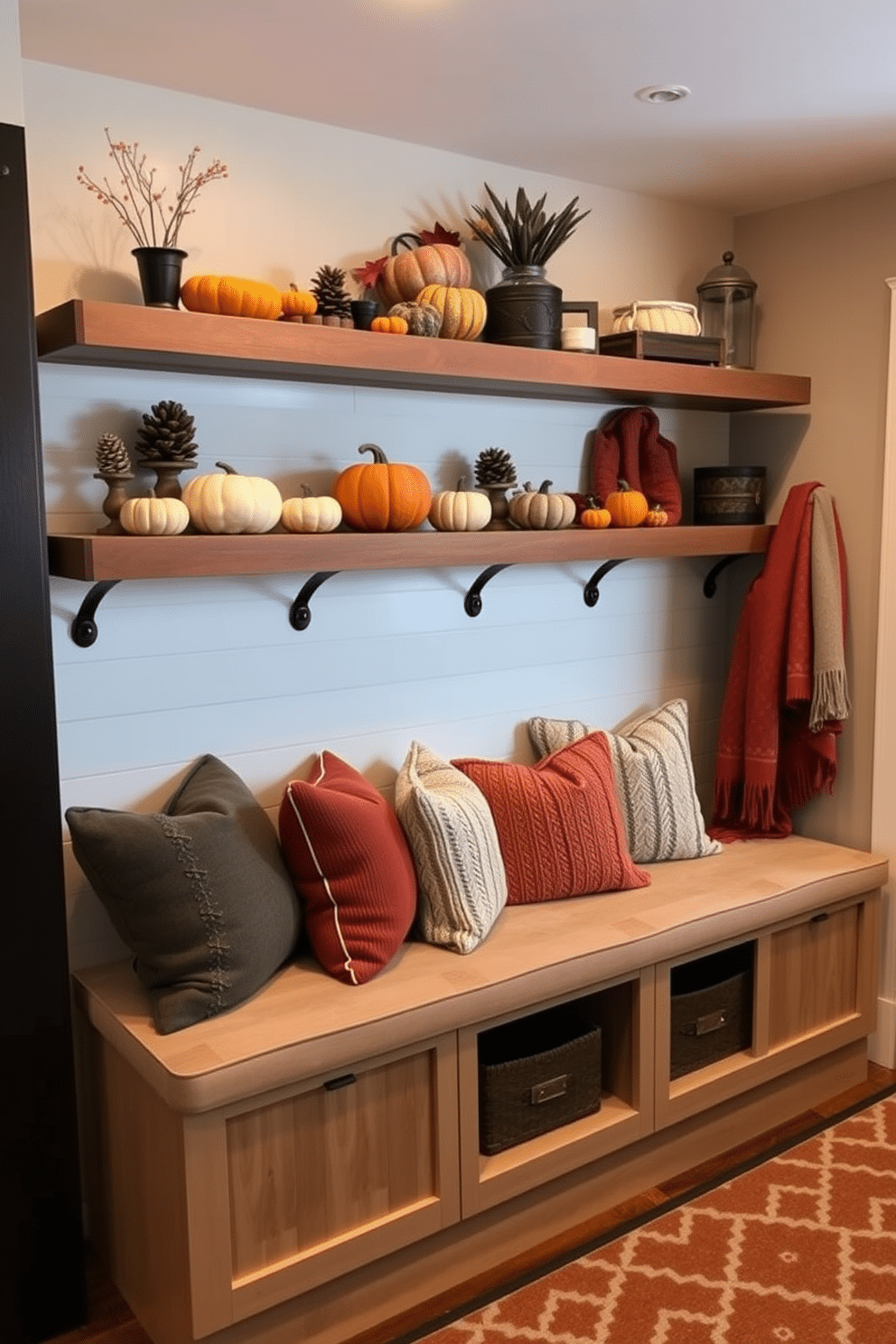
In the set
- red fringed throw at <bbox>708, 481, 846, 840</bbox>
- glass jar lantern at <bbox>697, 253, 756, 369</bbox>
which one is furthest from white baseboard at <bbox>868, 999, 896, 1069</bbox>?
glass jar lantern at <bbox>697, 253, 756, 369</bbox>

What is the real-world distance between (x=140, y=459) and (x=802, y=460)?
1.91 m

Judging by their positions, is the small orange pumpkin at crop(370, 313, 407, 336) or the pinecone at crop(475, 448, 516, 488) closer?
the small orange pumpkin at crop(370, 313, 407, 336)

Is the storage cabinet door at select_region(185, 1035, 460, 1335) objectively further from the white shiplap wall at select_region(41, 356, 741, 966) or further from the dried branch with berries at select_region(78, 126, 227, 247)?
the dried branch with berries at select_region(78, 126, 227, 247)

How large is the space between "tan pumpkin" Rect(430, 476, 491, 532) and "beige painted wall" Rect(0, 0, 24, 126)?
1100 millimetres

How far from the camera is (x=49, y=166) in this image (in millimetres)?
2258

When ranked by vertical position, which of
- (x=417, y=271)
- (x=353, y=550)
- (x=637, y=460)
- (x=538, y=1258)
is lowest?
(x=538, y=1258)

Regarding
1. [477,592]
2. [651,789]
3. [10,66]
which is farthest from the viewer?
[651,789]

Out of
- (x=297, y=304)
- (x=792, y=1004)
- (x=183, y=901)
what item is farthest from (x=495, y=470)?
Answer: (x=792, y=1004)

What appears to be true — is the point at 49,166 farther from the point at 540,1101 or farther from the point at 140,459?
the point at 540,1101

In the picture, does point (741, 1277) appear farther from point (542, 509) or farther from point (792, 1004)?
point (542, 509)

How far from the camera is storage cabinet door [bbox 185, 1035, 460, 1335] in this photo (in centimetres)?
201

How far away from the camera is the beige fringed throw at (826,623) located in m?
3.16

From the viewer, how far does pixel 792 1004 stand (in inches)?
117

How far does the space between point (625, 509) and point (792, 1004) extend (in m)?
1.31
